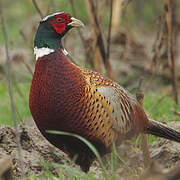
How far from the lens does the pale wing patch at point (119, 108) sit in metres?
4.36

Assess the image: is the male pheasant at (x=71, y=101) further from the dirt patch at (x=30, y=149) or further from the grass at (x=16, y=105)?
the grass at (x=16, y=105)

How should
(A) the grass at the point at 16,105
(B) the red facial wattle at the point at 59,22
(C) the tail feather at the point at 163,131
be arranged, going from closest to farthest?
1. (B) the red facial wattle at the point at 59,22
2. (C) the tail feather at the point at 163,131
3. (A) the grass at the point at 16,105

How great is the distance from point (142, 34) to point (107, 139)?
10.5m

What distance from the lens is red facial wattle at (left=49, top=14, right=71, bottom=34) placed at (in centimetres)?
434

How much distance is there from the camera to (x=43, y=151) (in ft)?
16.3

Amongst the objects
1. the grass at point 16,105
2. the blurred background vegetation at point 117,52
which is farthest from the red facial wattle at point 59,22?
the grass at point 16,105

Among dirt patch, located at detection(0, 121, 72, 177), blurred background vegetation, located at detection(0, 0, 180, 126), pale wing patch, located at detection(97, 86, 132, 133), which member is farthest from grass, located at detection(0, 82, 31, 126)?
pale wing patch, located at detection(97, 86, 132, 133)

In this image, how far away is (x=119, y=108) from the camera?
445cm

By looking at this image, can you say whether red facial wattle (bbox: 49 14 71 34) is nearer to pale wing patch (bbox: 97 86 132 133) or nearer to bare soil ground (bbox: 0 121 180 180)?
pale wing patch (bbox: 97 86 132 133)

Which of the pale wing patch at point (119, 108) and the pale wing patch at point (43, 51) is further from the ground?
the pale wing patch at point (43, 51)

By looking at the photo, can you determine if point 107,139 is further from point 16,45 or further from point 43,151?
point 16,45

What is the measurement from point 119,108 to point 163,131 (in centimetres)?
60

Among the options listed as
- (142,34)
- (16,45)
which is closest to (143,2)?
(142,34)

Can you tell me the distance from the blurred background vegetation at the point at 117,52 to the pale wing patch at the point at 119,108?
617 millimetres
